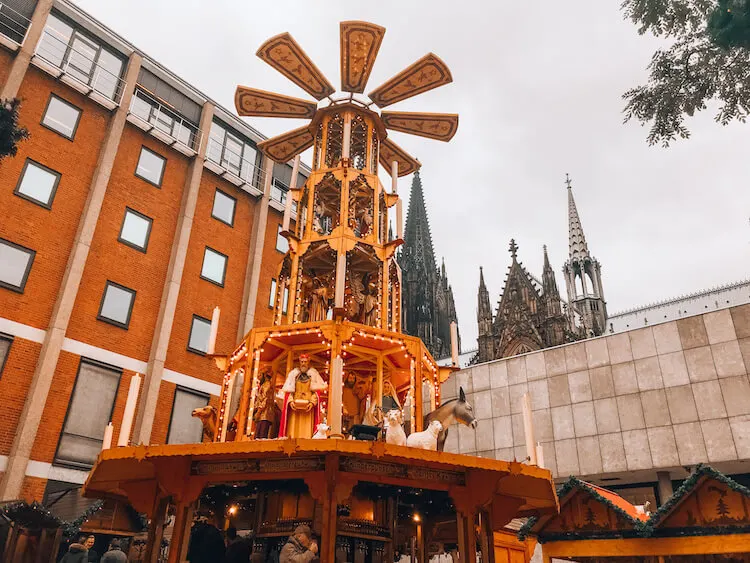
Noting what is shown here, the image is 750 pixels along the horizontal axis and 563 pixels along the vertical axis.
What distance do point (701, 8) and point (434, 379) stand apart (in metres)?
9.21

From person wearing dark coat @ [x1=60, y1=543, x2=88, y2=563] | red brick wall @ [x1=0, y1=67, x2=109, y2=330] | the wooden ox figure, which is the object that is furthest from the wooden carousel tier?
red brick wall @ [x1=0, y1=67, x2=109, y2=330]

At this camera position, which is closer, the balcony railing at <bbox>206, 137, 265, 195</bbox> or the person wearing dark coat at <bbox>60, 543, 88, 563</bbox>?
the person wearing dark coat at <bbox>60, 543, 88, 563</bbox>

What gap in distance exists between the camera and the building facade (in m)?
66.8

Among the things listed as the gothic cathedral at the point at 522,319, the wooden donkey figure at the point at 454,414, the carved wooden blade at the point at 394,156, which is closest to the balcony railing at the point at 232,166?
the carved wooden blade at the point at 394,156

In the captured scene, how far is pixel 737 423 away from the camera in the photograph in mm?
18375

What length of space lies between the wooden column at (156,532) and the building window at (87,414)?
11133mm

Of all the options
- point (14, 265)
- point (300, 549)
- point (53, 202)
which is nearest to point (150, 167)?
point (53, 202)

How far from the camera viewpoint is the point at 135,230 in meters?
24.3

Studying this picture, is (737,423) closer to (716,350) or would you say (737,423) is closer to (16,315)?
(716,350)

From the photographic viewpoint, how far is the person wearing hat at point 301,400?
11336 millimetres

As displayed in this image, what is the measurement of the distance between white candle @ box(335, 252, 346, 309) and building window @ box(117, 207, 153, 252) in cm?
1451

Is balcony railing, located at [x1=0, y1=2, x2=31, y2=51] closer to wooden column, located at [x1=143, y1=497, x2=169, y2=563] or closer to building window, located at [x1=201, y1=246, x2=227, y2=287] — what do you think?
building window, located at [x1=201, y1=246, x2=227, y2=287]

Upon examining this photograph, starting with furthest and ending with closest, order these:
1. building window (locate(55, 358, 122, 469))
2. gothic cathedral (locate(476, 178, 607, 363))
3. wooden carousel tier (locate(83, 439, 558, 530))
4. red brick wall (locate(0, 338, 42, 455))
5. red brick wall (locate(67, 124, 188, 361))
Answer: gothic cathedral (locate(476, 178, 607, 363)) → red brick wall (locate(67, 124, 188, 361)) → building window (locate(55, 358, 122, 469)) → red brick wall (locate(0, 338, 42, 455)) → wooden carousel tier (locate(83, 439, 558, 530))

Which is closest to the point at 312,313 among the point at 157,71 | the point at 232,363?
the point at 232,363
